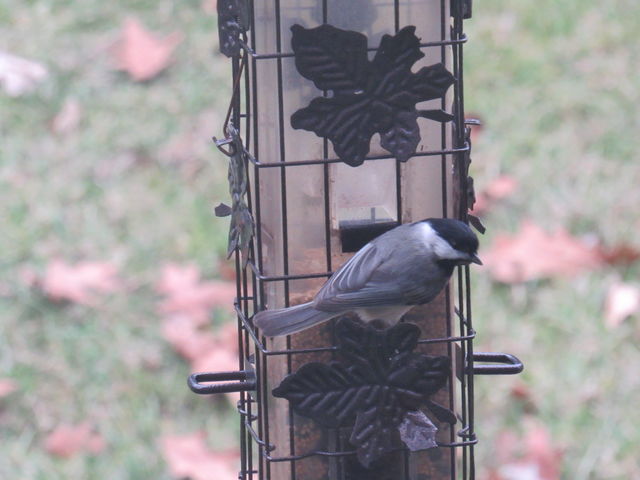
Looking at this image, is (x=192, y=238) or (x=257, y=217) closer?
(x=257, y=217)

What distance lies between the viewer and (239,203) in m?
2.54

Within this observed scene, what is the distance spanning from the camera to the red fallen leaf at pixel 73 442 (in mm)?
3719

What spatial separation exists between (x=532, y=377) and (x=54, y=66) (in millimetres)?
2556

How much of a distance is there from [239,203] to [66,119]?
9.14 ft

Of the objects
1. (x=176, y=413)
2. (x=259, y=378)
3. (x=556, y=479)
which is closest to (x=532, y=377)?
(x=556, y=479)

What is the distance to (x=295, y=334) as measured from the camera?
2.56 m

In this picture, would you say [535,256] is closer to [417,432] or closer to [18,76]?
[417,432]

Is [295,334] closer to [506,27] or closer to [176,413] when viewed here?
[176,413]

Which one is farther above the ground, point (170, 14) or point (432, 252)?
point (170, 14)

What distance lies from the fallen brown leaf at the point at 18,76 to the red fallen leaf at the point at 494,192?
74.6 inches

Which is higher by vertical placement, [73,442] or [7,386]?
[7,386]

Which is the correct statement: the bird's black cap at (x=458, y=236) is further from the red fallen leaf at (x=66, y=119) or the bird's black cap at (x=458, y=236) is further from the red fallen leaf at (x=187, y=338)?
the red fallen leaf at (x=66, y=119)

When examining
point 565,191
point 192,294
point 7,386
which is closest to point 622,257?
point 565,191

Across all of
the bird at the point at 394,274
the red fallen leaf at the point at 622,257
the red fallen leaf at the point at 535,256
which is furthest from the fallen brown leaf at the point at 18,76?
the bird at the point at 394,274
